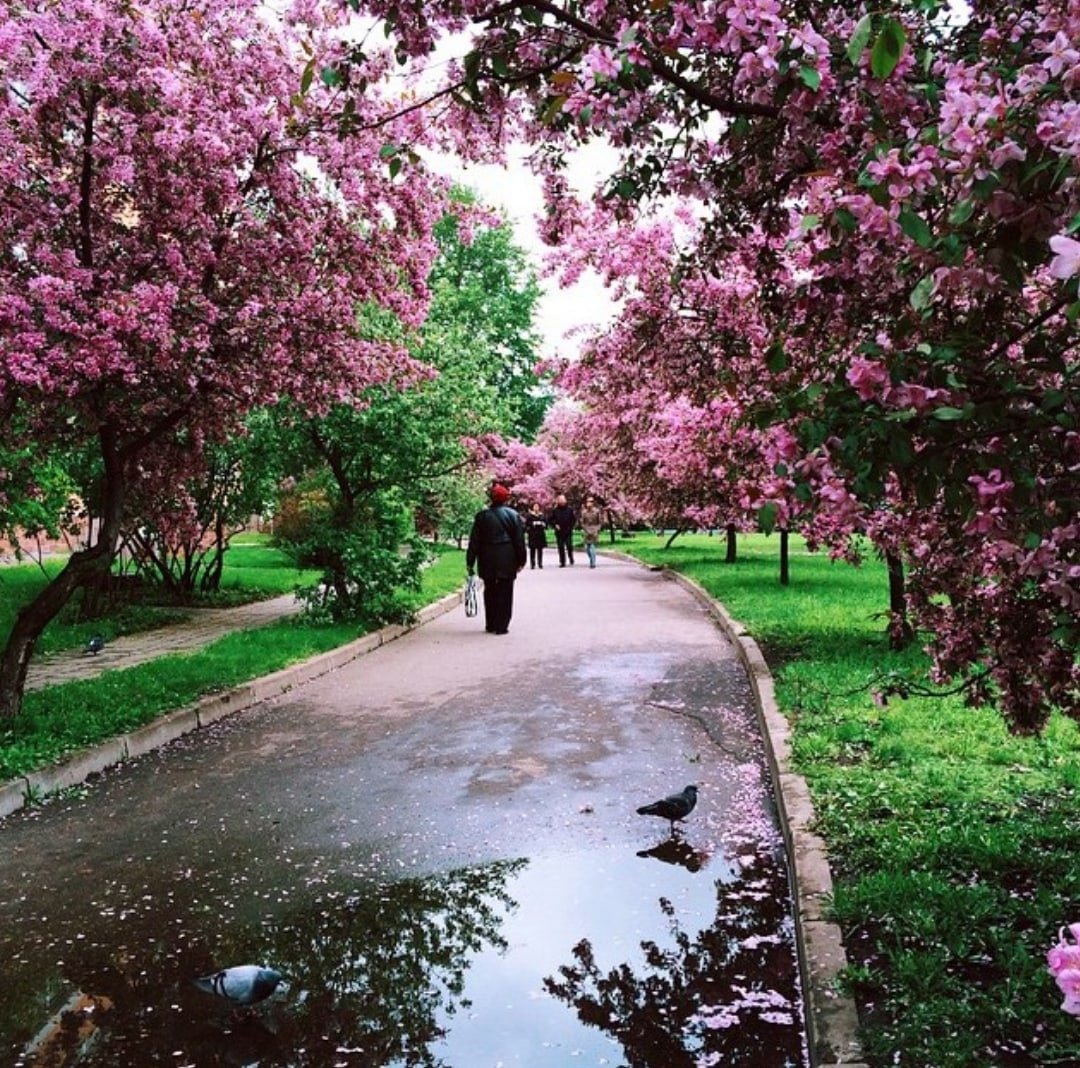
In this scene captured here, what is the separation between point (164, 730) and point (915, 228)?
23.1 feet

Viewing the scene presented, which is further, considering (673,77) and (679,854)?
(679,854)

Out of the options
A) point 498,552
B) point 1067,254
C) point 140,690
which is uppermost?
point 1067,254

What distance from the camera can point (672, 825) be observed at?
572cm

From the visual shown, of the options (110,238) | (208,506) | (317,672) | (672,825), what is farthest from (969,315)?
(208,506)

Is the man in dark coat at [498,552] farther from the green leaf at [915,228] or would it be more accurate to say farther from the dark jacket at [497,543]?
the green leaf at [915,228]

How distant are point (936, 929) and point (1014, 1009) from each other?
641 mm

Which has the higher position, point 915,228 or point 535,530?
point 915,228

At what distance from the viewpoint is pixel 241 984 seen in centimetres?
361

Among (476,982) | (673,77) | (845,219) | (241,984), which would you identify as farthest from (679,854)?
(845,219)

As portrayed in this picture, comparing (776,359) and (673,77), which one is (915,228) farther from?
(673,77)

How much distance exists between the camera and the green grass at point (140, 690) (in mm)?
7004

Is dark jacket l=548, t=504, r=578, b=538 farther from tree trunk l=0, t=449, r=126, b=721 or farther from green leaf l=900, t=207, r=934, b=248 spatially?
green leaf l=900, t=207, r=934, b=248

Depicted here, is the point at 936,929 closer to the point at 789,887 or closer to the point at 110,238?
the point at 789,887

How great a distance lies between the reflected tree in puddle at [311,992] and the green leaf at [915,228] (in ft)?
9.30
